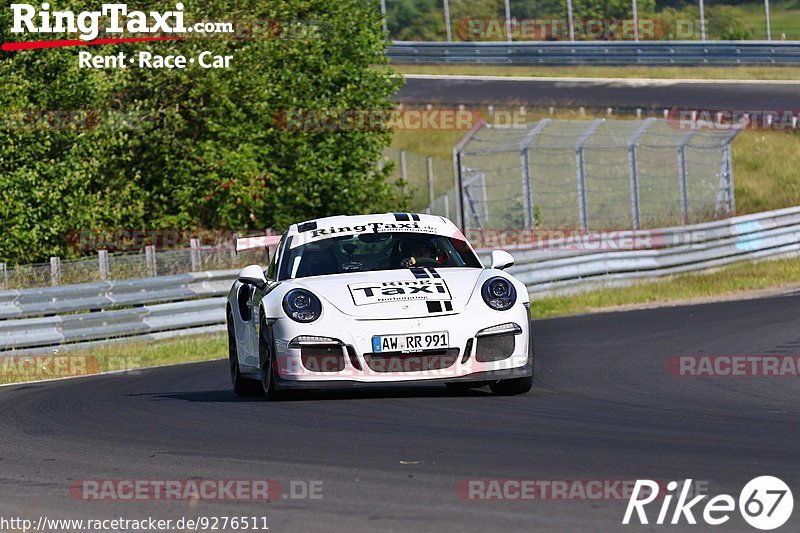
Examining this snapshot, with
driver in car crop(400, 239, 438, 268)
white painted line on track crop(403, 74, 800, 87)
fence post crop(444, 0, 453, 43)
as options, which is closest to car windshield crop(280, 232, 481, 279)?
driver in car crop(400, 239, 438, 268)

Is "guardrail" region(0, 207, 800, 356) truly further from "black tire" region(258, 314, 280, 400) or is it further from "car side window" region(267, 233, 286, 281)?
"black tire" region(258, 314, 280, 400)

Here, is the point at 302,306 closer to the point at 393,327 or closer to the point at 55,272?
the point at 393,327

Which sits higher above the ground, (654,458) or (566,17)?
(566,17)

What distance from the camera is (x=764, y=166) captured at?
38219 mm

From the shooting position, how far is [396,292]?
373 inches

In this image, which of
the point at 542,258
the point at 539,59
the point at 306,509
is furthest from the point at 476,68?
the point at 306,509

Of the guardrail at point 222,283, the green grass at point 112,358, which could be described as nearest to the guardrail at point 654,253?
the guardrail at point 222,283

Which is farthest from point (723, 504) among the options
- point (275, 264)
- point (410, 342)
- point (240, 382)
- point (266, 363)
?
point (240, 382)

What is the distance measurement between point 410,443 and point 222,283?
12431 mm

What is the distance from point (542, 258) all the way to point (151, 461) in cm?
1572

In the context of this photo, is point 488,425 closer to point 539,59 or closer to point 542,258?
point 542,258

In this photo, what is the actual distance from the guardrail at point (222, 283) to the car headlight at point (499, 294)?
870 centimetres

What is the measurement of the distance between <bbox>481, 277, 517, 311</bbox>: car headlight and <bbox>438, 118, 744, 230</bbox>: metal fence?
42.3 ft

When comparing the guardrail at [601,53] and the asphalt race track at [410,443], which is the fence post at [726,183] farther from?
the asphalt race track at [410,443]
